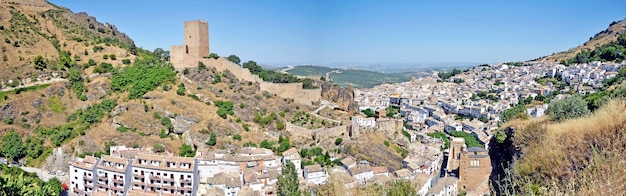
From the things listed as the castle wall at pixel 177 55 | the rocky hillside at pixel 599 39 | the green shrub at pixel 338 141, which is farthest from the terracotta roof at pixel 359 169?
the rocky hillside at pixel 599 39

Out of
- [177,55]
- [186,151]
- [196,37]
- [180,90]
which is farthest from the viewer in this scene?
[177,55]

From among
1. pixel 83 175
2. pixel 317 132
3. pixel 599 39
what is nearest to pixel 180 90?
pixel 83 175

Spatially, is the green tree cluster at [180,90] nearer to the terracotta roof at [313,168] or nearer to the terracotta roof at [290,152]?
the terracotta roof at [290,152]

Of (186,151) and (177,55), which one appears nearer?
(186,151)

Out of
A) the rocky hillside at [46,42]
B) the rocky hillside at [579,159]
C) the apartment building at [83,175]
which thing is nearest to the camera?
the rocky hillside at [579,159]

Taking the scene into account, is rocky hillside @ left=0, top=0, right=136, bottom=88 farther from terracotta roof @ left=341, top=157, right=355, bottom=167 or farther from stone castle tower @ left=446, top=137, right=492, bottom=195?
stone castle tower @ left=446, top=137, right=492, bottom=195

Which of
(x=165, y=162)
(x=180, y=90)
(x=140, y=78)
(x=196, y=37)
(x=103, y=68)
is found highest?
(x=196, y=37)

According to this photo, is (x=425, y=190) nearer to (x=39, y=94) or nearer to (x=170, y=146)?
(x=170, y=146)

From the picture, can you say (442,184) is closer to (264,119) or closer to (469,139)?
(264,119)
